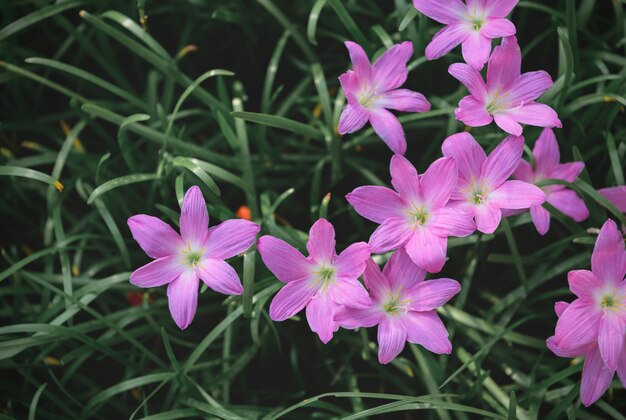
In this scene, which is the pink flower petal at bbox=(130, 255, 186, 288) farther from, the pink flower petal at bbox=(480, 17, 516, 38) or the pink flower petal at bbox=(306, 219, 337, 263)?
the pink flower petal at bbox=(480, 17, 516, 38)

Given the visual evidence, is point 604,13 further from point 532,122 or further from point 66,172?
point 66,172

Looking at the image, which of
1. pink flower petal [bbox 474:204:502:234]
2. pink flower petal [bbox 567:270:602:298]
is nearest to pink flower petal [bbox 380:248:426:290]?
pink flower petal [bbox 474:204:502:234]

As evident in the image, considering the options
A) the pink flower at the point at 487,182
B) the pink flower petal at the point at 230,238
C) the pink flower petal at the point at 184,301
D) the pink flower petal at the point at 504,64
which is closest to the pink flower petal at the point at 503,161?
the pink flower at the point at 487,182

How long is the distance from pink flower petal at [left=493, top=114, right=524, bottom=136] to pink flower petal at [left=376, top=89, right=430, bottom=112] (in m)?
0.12

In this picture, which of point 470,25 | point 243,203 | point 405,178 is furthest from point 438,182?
point 243,203

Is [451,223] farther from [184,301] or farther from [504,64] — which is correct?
[184,301]

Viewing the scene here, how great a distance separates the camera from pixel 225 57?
1.59 m

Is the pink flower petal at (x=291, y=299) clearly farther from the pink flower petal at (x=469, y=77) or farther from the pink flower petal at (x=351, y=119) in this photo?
the pink flower petal at (x=469, y=77)

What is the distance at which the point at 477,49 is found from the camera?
0.97m

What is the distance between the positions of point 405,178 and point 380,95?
18 cm

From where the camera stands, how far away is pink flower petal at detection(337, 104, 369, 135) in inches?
38.8

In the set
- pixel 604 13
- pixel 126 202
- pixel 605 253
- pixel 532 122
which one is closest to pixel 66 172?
pixel 126 202

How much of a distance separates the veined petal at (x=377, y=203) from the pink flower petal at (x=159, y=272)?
0.91 feet

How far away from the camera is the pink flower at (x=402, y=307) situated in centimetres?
93
